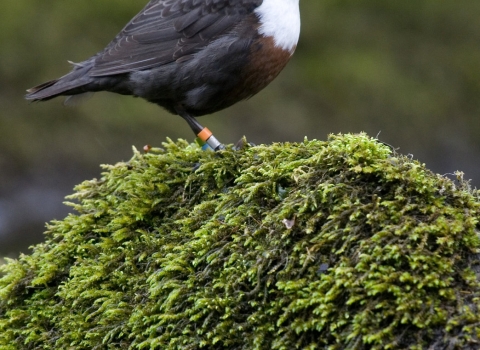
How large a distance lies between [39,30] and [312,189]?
8155 millimetres

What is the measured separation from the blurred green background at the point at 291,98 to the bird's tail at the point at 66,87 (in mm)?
4881

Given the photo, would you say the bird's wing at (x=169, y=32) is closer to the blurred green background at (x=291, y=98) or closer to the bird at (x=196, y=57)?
the bird at (x=196, y=57)

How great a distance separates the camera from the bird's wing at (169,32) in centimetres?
393

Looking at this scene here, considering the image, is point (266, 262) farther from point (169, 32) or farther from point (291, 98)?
point (291, 98)

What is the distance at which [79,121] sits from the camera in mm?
9664

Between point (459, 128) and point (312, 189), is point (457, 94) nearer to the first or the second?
point (459, 128)

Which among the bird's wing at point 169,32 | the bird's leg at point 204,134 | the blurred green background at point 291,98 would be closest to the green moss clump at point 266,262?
the bird's leg at point 204,134

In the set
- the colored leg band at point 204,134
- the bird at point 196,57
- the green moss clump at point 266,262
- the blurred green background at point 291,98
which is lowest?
the green moss clump at point 266,262

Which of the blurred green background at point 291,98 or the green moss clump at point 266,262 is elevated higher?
the blurred green background at point 291,98

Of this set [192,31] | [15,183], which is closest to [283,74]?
[15,183]

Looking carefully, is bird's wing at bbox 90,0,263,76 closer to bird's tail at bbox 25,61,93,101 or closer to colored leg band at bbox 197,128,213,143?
bird's tail at bbox 25,61,93,101

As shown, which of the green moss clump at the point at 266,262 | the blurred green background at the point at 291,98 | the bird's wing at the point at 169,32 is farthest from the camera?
the blurred green background at the point at 291,98

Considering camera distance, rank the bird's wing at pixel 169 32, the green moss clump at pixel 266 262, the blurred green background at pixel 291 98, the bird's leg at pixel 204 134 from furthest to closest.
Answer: the blurred green background at pixel 291 98 → the bird's wing at pixel 169 32 → the bird's leg at pixel 204 134 → the green moss clump at pixel 266 262

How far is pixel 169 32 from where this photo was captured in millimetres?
4055
